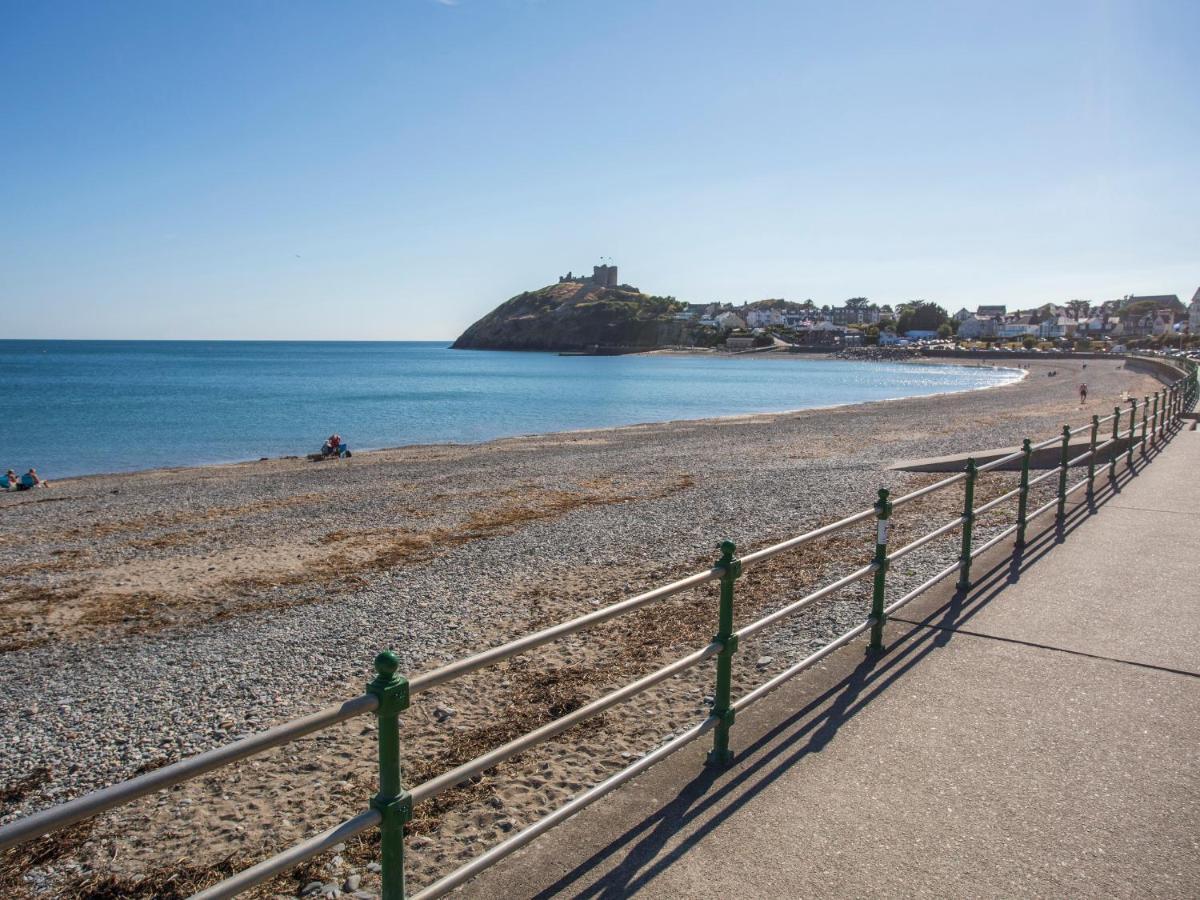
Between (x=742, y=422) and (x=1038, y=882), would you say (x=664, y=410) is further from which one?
(x=1038, y=882)

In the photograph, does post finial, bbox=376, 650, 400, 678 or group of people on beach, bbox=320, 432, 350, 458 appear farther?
group of people on beach, bbox=320, 432, 350, 458

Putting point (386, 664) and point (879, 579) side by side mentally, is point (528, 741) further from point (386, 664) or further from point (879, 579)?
point (879, 579)

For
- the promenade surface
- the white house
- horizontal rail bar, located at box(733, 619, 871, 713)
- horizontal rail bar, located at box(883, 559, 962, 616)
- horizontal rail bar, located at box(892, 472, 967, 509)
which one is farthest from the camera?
the white house

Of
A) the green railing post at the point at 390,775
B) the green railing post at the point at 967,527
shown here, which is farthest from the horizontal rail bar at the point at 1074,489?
the green railing post at the point at 390,775

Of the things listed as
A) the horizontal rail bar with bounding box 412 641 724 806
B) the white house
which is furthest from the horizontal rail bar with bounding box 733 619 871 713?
the white house

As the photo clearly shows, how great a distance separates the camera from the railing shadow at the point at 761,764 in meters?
3.59

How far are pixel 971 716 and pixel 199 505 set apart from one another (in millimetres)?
18128

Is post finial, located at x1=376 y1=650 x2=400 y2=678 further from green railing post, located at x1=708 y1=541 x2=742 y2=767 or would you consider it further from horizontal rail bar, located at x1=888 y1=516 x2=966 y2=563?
horizontal rail bar, located at x1=888 y1=516 x2=966 y2=563

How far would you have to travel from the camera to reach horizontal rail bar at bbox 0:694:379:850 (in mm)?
1973

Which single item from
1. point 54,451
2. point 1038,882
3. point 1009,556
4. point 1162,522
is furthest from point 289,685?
point 54,451

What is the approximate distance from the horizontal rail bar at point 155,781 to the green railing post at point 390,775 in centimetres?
5

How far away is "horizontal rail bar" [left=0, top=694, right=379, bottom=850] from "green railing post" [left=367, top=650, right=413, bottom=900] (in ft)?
0.18

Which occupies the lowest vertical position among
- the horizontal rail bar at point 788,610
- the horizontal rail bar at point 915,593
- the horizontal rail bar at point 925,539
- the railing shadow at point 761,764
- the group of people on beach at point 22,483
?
the group of people on beach at point 22,483

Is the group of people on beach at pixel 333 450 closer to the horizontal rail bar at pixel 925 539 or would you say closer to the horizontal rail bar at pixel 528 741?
the horizontal rail bar at pixel 925 539
